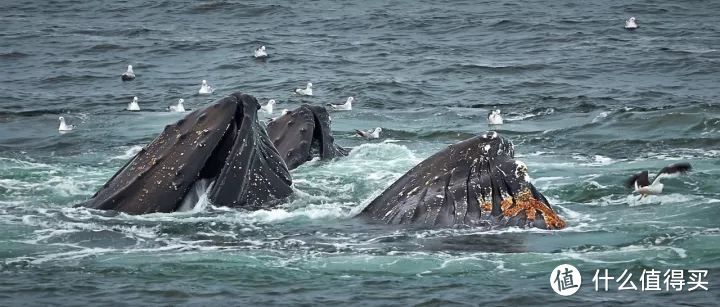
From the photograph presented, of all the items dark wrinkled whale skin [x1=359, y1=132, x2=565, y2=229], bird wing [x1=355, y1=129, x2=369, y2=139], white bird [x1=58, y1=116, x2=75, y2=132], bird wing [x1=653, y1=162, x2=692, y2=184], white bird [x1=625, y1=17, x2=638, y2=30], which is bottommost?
bird wing [x1=355, y1=129, x2=369, y2=139]

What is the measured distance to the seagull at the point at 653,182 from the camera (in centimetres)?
1545

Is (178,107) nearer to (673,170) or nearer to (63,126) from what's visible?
(63,126)

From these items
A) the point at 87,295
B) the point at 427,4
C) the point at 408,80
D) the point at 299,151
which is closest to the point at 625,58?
the point at 408,80

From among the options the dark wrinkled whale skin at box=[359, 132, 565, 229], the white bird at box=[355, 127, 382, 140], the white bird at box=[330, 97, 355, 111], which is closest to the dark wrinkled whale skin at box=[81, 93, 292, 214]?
the dark wrinkled whale skin at box=[359, 132, 565, 229]

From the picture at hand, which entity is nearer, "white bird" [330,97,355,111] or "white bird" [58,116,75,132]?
"white bird" [58,116,75,132]

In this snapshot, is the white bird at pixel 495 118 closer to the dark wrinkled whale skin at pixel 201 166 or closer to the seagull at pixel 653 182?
the seagull at pixel 653 182

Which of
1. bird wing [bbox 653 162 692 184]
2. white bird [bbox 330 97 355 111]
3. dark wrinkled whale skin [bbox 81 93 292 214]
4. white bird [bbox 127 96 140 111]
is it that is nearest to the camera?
dark wrinkled whale skin [bbox 81 93 292 214]

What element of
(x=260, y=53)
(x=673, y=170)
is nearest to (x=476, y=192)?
(x=673, y=170)

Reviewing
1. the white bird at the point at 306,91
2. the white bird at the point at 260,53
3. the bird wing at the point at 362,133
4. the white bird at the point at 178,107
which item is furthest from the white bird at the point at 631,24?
the bird wing at the point at 362,133

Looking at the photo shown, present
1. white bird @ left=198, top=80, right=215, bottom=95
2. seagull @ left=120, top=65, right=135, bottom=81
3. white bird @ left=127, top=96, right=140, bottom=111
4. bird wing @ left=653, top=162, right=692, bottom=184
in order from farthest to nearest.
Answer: seagull @ left=120, top=65, right=135, bottom=81 < white bird @ left=198, top=80, right=215, bottom=95 < white bird @ left=127, top=96, right=140, bottom=111 < bird wing @ left=653, top=162, right=692, bottom=184

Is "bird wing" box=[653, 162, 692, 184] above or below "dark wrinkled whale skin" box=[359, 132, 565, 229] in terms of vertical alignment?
below

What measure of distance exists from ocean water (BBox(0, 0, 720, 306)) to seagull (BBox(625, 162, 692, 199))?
235 millimetres

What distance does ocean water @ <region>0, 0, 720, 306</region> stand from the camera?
11953mm

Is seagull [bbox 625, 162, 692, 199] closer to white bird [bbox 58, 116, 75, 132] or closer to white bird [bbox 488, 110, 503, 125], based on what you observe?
white bird [bbox 488, 110, 503, 125]
